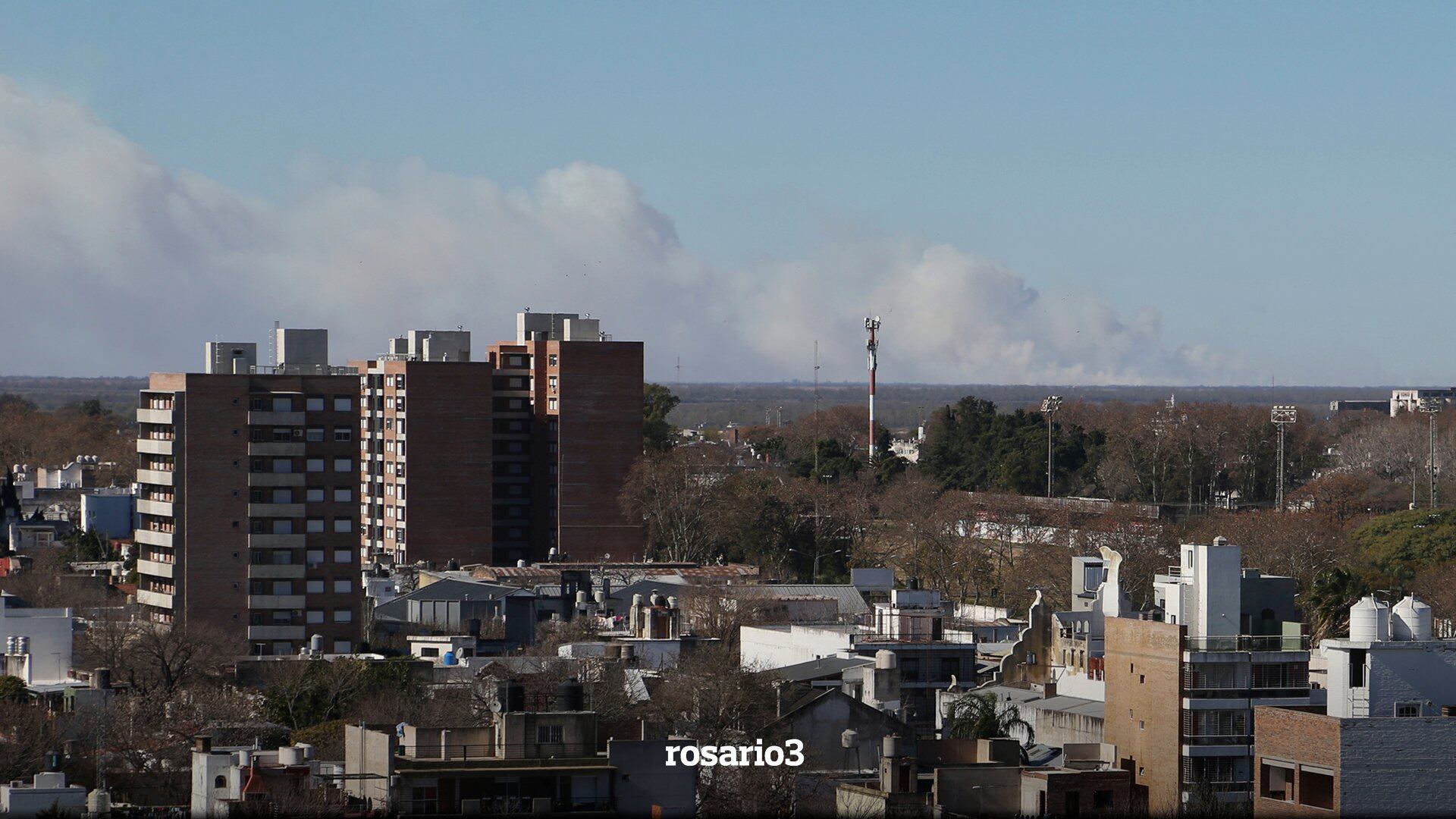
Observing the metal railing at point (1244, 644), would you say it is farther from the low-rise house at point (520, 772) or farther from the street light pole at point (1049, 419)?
the street light pole at point (1049, 419)

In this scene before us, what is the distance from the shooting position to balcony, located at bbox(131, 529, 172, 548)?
74.2m

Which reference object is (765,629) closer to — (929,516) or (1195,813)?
(1195,813)

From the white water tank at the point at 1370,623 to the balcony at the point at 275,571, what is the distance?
39.7m

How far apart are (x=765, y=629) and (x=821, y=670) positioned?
9150mm

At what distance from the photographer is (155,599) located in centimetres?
7462

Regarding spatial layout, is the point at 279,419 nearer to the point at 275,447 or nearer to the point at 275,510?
the point at 275,447

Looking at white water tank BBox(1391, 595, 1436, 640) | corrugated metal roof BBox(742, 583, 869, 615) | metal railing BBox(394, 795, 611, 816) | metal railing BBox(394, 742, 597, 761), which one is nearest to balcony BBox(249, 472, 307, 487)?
corrugated metal roof BBox(742, 583, 869, 615)

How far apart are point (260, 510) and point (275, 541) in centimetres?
103

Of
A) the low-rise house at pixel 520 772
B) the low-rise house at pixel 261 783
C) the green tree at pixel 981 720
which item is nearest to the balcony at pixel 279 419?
the green tree at pixel 981 720

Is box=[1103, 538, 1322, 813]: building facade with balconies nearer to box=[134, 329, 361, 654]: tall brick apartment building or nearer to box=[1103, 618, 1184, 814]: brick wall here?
box=[1103, 618, 1184, 814]: brick wall

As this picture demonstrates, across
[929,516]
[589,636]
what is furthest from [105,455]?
[589,636]

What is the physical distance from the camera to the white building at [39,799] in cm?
3379

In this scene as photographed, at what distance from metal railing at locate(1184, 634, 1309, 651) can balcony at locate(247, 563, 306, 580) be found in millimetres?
36771

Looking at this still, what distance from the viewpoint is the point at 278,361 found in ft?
267
